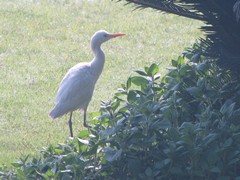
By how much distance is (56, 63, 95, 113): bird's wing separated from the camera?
8.77 meters

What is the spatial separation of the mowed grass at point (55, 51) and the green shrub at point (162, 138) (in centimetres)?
216

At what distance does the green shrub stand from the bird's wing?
2.24 m

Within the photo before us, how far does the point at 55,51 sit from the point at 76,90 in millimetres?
4252

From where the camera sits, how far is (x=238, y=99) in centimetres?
619

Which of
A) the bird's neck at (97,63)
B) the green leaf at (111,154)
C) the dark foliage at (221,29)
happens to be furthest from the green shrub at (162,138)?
the bird's neck at (97,63)

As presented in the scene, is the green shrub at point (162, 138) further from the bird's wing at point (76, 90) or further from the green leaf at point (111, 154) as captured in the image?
the bird's wing at point (76, 90)

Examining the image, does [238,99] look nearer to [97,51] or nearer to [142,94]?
[142,94]

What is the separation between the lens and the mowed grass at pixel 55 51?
9414 millimetres

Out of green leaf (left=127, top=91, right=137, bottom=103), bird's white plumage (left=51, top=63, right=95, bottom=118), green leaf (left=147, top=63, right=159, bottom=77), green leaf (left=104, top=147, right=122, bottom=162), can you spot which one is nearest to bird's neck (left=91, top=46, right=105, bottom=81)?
bird's white plumage (left=51, top=63, right=95, bottom=118)

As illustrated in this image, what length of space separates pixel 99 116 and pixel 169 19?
8921mm

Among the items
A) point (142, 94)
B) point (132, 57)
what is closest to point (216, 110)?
point (142, 94)

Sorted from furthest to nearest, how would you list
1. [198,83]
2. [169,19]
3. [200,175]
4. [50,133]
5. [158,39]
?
[169,19]
[158,39]
[50,133]
[198,83]
[200,175]

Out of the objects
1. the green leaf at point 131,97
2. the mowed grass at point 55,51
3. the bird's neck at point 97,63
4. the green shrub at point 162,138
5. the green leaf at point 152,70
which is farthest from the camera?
the mowed grass at point 55,51

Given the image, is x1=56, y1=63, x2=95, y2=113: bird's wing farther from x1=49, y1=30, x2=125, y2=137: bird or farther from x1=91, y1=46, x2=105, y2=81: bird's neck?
x1=91, y1=46, x2=105, y2=81: bird's neck
